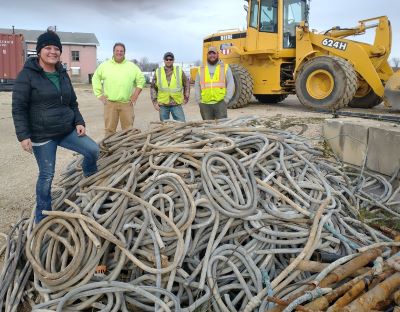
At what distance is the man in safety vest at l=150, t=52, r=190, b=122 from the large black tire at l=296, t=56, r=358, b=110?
4.89 metres

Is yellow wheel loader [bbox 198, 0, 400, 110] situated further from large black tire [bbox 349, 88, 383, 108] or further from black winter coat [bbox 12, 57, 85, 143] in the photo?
black winter coat [bbox 12, 57, 85, 143]

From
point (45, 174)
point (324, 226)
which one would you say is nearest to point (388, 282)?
point (324, 226)

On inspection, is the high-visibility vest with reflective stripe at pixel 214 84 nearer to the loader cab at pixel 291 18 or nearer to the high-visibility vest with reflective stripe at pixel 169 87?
the high-visibility vest with reflective stripe at pixel 169 87

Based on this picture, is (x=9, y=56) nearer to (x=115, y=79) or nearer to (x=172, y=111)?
(x=172, y=111)

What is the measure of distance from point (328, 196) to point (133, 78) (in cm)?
341

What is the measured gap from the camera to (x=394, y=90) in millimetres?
8953

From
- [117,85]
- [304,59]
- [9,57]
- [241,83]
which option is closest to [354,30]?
[304,59]

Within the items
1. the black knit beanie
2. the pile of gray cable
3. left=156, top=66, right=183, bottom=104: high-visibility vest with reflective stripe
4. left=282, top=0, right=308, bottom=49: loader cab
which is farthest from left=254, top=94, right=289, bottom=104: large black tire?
the black knit beanie

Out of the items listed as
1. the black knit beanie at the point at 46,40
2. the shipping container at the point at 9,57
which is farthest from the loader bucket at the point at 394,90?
the shipping container at the point at 9,57

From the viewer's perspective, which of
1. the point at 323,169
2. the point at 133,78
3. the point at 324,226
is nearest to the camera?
the point at 324,226

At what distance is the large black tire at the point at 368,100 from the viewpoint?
11023 millimetres

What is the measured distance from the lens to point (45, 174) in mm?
3494

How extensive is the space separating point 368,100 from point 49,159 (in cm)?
998

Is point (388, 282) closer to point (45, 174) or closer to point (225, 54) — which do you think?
point (45, 174)
